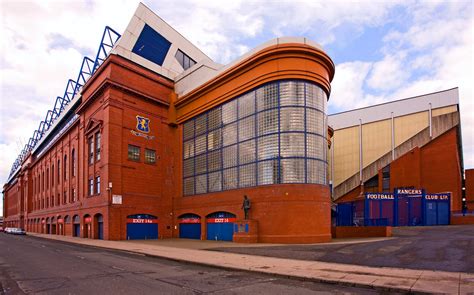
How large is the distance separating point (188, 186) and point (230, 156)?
24.9 ft

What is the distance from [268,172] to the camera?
28578 millimetres

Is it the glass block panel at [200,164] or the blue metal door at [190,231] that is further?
the glass block panel at [200,164]

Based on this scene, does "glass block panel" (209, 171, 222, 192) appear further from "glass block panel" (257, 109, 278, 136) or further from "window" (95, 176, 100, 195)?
"window" (95, 176, 100, 195)

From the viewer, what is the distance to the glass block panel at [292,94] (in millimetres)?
28359

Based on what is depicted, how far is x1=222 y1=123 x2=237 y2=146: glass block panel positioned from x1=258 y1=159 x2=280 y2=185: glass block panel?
4487 mm

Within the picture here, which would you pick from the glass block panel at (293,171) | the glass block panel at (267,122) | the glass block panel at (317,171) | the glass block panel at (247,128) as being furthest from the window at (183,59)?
the glass block panel at (317,171)

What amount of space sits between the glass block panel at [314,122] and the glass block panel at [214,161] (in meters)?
9.38

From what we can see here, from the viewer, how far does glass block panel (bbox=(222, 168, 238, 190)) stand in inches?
1254

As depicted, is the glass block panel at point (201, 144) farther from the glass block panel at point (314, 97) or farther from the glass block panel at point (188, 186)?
the glass block panel at point (314, 97)

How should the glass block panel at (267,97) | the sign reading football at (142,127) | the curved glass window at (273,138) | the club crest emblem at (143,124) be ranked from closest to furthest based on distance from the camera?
the curved glass window at (273,138) < the glass block panel at (267,97) < the sign reading football at (142,127) < the club crest emblem at (143,124)

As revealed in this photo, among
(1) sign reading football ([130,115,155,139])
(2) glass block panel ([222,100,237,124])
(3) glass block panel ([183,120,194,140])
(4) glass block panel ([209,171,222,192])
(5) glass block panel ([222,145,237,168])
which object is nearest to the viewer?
(5) glass block panel ([222,145,237,168])

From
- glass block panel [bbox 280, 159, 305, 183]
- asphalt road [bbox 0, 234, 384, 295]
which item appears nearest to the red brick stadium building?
glass block panel [bbox 280, 159, 305, 183]

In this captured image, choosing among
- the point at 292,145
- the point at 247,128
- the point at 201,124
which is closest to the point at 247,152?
the point at 247,128

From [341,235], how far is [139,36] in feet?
99.4
